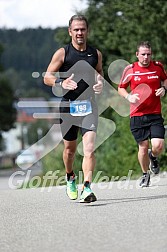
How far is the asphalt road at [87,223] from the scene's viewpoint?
6727mm

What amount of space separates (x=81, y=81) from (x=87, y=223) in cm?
247

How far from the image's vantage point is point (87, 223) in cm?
812

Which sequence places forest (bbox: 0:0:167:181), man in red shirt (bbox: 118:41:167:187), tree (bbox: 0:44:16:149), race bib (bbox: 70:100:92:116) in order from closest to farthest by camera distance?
race bib (bbox: 70:100:92:116), man in red shirt (bbox: 118:41:167:187), forest (bbox: 0:0:167:181), tree (bbox: 0:44:16:149)

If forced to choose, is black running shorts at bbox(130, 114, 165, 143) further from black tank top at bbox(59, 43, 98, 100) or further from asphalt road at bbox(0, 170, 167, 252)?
black tank top at bbox(59, 43, 98, 100)

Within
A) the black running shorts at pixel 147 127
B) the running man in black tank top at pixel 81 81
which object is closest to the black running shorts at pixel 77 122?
the running man in black tank top at pixel 81 81

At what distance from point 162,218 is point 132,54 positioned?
24.9 m

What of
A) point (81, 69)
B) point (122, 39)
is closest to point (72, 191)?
point (81, 69)

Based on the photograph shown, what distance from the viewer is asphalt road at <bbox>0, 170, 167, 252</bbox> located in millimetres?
6727

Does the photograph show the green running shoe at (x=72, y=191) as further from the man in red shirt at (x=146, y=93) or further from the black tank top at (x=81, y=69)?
the man in red shirt at (x=146, y=93)

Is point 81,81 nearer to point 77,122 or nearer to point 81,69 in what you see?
point 81,69

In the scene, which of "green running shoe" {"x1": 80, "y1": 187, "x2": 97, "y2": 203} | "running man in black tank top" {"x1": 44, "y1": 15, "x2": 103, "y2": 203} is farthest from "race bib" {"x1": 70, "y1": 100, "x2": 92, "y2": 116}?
"green running shoe" {"x1": 80, "y1": 187, "x2": 97, "y2": 203}

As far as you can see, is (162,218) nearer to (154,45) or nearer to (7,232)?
(7,232)

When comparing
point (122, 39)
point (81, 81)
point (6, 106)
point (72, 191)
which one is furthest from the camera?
point (6, 106)

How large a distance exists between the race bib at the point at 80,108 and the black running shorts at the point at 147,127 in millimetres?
1657
